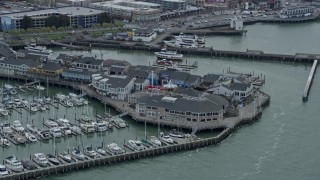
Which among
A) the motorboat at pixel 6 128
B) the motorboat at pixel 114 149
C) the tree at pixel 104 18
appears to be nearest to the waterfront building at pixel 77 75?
the motorboat at pixel 6 128

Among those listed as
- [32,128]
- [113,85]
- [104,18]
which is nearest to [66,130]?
[32,128]

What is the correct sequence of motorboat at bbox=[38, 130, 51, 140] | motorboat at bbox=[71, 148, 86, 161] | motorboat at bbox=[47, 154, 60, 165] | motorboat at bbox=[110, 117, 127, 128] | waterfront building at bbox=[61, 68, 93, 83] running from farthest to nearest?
waterfront building at bbox=[61, 68, 93, 83], motorboat at bbox=[110, 117, 127, 128], motorboat at bbox=[38, 130, 51, 140], motorboat at bbox=[71, 148, 86, 161], motorboat at bbox=[47, 154, 60, 165]

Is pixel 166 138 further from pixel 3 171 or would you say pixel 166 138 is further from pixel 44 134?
pixel 3 171

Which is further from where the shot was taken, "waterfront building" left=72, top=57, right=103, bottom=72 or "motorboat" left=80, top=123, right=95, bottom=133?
"waterfront building" left=72, top=57, right=103, bottom=72

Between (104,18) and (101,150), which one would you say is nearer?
(101,150)

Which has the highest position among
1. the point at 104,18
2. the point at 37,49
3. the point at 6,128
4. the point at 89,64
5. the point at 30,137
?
the point at 104,18

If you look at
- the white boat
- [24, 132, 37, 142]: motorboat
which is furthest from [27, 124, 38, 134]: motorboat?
the white boat

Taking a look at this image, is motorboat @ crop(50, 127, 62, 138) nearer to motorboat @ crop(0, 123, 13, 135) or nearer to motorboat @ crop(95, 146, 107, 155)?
motorboat @ crop(0, 123, 13, 135)

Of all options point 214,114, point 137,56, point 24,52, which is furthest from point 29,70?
point 214,114
